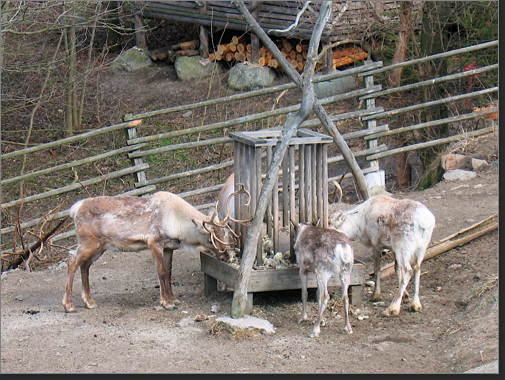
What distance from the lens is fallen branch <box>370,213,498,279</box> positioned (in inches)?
314

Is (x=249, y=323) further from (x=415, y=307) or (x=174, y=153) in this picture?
(x=174, y=153)

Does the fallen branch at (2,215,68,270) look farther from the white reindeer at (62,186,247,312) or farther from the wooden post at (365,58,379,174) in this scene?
the wooden post at (365,58,379,174)

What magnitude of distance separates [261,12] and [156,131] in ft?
13.8

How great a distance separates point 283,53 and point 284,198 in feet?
34.3

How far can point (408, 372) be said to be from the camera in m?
5.61

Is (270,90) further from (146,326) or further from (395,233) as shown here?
(146,326)

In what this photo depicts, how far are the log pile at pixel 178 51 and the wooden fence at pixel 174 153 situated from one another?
3.68 m

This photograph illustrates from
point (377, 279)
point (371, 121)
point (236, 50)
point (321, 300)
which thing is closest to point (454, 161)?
point (371, 121)

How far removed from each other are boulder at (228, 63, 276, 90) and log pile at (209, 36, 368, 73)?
278 millimetres

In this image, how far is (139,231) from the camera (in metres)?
7.09

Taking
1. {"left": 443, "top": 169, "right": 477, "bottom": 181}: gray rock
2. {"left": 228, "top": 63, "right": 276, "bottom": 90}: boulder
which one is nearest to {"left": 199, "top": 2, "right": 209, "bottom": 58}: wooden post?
{"left": 228, "top": 63, "right": 276, "bottom": 90}: boulder

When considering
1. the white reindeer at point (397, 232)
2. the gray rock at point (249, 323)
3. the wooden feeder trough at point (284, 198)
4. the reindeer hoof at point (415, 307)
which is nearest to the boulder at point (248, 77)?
the wooden feeder trough at point (284, 198)

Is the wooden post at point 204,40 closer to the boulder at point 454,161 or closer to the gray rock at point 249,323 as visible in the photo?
the boulder at point 454,161

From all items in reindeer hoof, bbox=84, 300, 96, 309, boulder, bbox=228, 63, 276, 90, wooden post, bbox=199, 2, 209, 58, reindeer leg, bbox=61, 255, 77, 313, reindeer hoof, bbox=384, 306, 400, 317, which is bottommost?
reindeer hoof, bbox=384, 306, 400, 317
